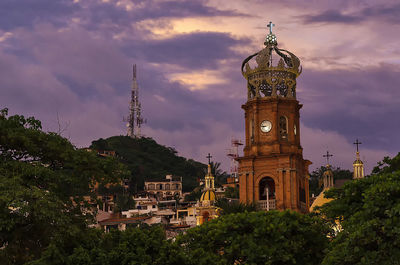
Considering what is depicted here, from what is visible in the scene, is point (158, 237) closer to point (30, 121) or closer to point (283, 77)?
point (30, 121)

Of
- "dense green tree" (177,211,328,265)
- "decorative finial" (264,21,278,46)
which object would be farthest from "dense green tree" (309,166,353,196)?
"dense green tree" (177,211,328,265)

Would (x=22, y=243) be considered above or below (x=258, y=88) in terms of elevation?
below

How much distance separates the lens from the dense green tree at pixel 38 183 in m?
21.0

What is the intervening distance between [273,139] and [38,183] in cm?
3579

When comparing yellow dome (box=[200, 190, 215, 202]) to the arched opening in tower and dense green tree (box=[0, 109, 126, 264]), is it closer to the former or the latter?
the arched opening in tower

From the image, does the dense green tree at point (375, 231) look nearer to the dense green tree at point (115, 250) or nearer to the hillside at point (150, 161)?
the dense green tree at point (115, 250)

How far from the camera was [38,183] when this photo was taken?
2280 cm

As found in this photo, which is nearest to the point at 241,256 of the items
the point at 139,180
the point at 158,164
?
the point at 139,180

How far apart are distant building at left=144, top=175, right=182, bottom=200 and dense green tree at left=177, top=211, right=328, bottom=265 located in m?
98.6

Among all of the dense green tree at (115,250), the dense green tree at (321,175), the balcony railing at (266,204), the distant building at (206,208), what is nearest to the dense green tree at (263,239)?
the dense green tree at (115,250)

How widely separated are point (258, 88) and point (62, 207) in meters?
36.6

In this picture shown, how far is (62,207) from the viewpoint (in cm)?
2248

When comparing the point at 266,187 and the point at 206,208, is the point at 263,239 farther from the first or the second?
the point at 206,208

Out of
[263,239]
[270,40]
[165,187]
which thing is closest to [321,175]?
[165,187]
